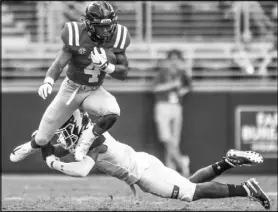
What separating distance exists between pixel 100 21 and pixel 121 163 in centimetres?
137

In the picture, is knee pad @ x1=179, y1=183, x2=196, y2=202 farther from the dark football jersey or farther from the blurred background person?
the blurred background person

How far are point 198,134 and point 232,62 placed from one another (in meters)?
1.35

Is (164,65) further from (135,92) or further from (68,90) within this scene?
(68,90)

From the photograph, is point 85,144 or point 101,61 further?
point 85,144

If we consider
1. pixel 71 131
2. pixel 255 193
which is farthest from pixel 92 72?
pixel 255 193

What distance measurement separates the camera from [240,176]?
11555 mm

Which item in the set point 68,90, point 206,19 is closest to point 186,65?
point 206,19

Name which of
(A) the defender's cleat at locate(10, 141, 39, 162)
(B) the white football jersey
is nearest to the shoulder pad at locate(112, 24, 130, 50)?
(B) the white football jersey

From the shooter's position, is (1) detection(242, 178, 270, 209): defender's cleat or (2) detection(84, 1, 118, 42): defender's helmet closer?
(2) detection(84, 1, 118, 42): defender's helmet

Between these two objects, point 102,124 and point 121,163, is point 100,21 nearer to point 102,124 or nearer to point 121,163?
point 102,124

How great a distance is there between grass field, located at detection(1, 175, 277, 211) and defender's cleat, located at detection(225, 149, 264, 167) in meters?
0.82

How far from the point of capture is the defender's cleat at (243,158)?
693cm

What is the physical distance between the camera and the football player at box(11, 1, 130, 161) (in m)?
6.70

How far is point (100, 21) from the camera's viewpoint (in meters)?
6.64
